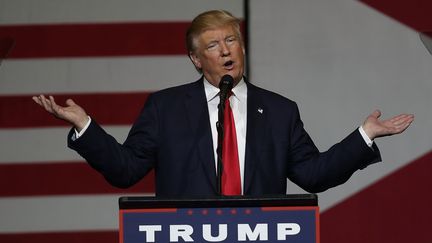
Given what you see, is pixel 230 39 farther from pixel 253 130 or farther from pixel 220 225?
pixel 220 225

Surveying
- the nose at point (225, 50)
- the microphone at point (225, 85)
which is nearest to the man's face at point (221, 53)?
the nose at point (225, 50)

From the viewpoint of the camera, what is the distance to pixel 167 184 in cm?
258

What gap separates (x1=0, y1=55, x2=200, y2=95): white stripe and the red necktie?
127 centimetres

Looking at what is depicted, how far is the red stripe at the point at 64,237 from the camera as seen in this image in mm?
3840

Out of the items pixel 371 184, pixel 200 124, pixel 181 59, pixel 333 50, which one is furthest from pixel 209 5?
pixel 200 124

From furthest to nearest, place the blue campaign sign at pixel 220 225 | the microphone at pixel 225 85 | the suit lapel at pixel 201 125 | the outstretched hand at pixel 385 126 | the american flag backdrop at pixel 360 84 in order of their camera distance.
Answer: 1. the american flag backdrop at pixel 360 84
2. the suit lapel at pixel 201 125
3. the outstretched hand at pixel 385 126
4. the microphone at pixel 225 85
5. the blue campaign sign at pixel 220 225

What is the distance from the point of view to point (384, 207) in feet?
12.5

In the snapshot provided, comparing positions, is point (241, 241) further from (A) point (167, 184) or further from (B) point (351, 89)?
(B) point (351, 89)

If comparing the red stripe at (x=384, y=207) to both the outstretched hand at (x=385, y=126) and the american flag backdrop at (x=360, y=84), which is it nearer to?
the american flag backdrop at (x=360, y=84)

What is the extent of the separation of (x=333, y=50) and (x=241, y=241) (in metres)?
1.77

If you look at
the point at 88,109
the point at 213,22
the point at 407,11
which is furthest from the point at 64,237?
the point at 213,22

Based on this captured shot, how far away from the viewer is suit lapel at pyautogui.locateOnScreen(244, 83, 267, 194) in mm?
2516

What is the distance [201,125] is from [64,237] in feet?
4.66

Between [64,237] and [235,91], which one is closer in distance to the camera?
[235,91]
